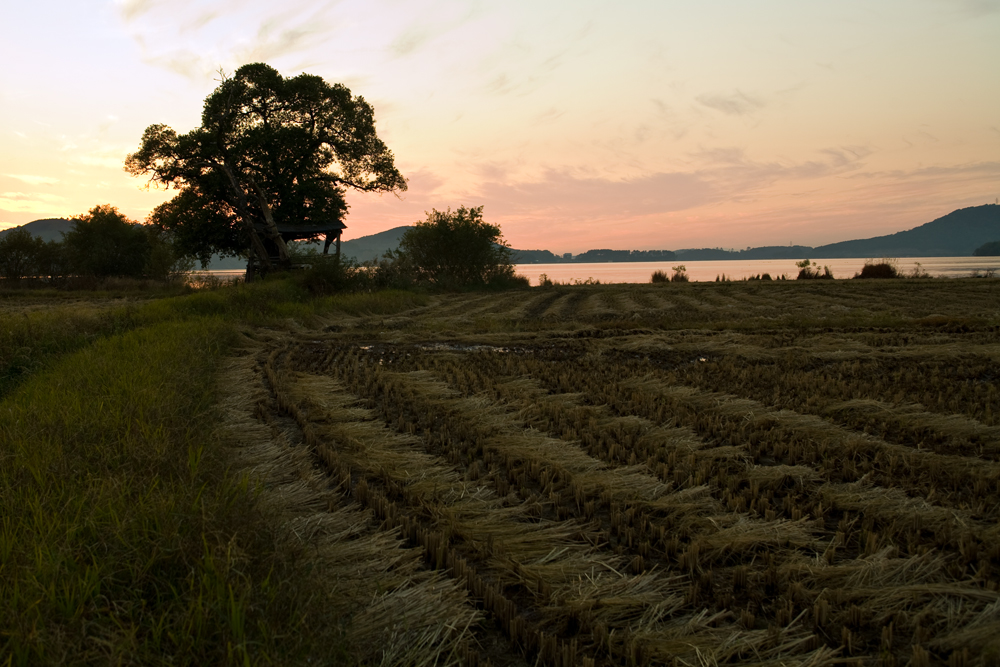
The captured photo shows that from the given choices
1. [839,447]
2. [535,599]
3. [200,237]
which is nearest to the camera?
[535,599]

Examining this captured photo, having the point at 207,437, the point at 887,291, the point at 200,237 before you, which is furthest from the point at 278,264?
the point at 887,291

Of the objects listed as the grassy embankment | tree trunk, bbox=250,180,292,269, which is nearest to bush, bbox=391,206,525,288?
tree trunk, bbox=250,180,292,269

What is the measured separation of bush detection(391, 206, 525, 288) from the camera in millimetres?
33125

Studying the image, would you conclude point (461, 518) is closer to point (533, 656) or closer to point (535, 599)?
point (535, 599)

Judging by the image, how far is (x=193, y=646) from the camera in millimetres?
1812

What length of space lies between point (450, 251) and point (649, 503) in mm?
30516

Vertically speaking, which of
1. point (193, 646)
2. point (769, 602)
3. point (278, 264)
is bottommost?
point (769, 602)

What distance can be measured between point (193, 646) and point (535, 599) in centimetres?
144

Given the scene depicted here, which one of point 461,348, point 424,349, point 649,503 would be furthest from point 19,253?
point 649,503

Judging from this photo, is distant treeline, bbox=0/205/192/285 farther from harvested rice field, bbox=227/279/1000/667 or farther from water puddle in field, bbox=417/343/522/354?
harvested rice field, bbox=227/279/1000/667

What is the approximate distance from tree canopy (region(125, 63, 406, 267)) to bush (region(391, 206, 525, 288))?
4.28m

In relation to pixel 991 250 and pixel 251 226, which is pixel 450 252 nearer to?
pixel 251 226

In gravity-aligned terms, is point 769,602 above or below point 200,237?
below

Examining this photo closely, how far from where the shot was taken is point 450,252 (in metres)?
33.2
